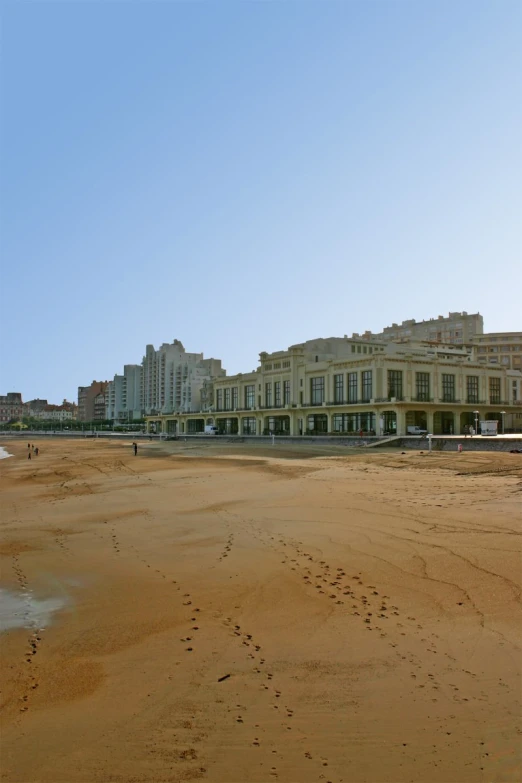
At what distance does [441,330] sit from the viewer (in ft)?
491

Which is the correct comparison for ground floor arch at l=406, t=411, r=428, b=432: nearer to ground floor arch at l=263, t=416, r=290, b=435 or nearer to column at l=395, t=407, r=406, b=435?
column at l=395, t=407, r=406, b=435

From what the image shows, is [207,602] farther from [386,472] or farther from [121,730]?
[386,472]

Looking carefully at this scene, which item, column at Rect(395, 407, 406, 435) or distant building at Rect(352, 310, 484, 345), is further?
distant building at Rect(352, 310, 484, 345)

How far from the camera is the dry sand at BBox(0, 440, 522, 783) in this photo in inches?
197

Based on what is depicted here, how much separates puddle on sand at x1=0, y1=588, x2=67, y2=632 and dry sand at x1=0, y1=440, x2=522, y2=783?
6.6 inches

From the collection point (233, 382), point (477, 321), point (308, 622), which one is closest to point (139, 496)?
point (308, 622)

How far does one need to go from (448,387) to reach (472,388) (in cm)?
484

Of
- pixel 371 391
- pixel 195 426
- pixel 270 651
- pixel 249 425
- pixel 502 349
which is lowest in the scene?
pixel 270 651

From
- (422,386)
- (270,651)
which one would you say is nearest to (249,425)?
(422,386)

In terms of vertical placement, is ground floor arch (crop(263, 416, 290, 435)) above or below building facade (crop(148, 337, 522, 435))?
below

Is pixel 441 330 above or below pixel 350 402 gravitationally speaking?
above

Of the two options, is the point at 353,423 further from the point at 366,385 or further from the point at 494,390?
the point at 494,390

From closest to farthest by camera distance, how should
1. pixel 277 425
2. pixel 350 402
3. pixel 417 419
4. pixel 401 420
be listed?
pixel 401 420 → pixel 417 419 → pixel 350 402 → pixel 277 425


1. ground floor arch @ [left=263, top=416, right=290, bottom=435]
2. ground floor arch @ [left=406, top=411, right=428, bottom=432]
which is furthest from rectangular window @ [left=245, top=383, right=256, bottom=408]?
ground floor arch @ [left=406, top=411, right=428, bottom=432]
